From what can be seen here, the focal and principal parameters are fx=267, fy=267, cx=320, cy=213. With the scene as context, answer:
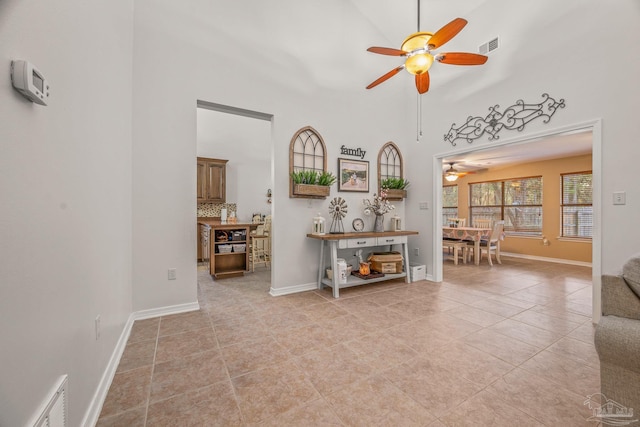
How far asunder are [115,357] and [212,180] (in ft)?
15.6

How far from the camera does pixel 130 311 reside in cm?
267

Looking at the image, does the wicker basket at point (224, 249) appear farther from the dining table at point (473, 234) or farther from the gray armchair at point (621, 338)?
the dining table at point (473, 234)

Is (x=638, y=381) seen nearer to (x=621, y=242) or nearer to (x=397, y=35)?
(x=621, y=242)

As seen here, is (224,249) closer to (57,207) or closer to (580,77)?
(57,207)

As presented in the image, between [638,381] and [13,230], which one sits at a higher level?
[13,230]

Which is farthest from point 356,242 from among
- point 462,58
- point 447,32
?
point 447,32

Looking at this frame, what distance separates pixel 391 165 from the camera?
4.59 metres

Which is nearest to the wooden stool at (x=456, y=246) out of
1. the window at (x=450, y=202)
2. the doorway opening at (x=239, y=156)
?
the window at (x=450, y=202)

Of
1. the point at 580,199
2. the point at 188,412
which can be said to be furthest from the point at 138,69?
the point at 580,199

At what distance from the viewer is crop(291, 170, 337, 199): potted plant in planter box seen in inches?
139

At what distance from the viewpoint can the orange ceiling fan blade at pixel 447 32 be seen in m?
2.18

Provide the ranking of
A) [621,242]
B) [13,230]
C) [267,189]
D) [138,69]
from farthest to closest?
[267,189]
[138,69]
[621,242]
[13,230]

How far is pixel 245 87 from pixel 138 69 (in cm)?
111

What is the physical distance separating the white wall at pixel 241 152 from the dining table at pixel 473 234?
4610 mm
